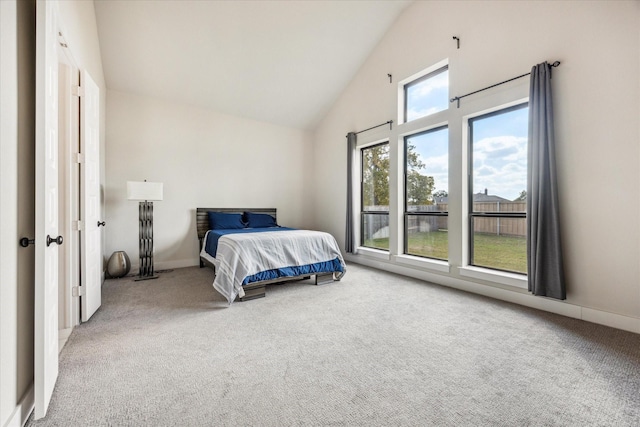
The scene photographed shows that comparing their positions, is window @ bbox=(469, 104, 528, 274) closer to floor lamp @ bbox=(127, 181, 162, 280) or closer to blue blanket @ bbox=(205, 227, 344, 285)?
blue blanket @ bbox=(205, 227, 344, 285)

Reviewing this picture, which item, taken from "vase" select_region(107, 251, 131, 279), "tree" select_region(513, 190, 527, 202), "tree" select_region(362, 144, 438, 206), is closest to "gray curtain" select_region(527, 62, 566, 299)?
"tree" select_region(513, 190, 527, 202)

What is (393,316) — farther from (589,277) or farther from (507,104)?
(507,104)

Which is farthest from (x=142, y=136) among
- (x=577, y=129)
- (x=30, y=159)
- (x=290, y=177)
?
(x=577, y=129)

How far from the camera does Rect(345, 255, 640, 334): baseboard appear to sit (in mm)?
2459

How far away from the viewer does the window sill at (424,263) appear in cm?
380

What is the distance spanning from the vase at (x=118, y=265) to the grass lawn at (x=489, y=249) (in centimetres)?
441

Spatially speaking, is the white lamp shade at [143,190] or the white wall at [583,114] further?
the white lamp shade at [143,190]

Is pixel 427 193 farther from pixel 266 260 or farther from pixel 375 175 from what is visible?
pixel 266 260

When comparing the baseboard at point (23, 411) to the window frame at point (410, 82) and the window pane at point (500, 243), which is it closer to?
the window pane at point (500, 243)

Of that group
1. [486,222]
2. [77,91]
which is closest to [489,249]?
[486,222]

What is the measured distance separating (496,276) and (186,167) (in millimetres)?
4992

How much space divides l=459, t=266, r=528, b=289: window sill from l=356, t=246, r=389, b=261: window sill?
132 centimetres

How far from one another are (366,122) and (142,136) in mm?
3800

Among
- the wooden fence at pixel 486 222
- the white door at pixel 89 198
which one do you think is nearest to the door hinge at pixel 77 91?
the white door at pixel 89 198
